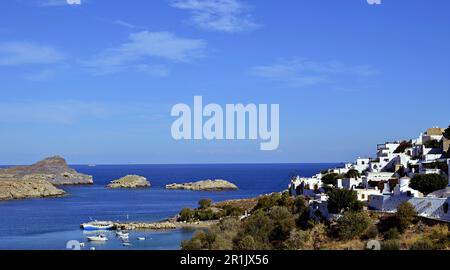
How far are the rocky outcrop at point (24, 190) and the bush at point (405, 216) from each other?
54.0 meters

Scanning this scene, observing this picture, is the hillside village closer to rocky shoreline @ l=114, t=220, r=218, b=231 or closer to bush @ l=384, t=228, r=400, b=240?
bush @ l=384, t=228, r=400, b=240

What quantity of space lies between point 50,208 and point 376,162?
100 ft

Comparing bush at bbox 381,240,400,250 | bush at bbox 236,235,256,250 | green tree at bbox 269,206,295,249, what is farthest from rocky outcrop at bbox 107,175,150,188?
bush at bbox 381,240,400,250

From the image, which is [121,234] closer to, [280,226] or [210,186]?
[280,226]

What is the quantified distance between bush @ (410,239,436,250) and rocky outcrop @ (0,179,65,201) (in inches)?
2206

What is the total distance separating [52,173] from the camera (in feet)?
333

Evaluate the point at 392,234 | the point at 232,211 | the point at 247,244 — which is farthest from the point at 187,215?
the point at 392,234

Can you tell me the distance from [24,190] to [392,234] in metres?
56.7

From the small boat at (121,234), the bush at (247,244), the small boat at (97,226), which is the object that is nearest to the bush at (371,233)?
the bush at (247,244)

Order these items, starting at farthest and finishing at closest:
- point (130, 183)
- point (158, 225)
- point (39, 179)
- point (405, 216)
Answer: point (130, 183)
point (39, 179)
point (158, 225)
point (405, 216)

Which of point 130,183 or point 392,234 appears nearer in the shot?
point 392,234

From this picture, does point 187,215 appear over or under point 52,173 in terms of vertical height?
under
